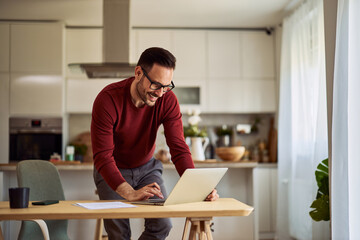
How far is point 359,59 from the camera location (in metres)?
2.81

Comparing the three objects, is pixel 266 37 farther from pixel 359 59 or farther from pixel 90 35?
pixel 359 59

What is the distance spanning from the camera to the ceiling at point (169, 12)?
504cm

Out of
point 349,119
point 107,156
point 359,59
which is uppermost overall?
point 359,59

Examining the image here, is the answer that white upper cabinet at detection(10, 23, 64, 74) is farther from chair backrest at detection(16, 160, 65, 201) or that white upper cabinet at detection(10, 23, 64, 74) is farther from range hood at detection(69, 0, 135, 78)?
chair backrest at detection(16, 160, 65, 201)

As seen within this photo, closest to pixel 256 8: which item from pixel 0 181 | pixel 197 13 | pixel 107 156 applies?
pixel 197 13

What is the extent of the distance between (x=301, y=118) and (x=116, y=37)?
2098mm

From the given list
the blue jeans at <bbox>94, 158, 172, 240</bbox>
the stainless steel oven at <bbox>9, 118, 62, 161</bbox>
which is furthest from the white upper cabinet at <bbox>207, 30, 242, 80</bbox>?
the blue jeans at <bbox>94, 158, 172, 240</bbox>

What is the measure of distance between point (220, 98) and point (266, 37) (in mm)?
1034

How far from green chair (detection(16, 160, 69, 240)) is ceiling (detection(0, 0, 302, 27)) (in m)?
2.77

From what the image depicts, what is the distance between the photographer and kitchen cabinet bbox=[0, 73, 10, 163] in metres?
5.44

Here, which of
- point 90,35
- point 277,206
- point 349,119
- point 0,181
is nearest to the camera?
point 349,119

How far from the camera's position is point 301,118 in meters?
4.70

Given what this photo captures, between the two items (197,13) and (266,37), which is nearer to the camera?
(197,13)

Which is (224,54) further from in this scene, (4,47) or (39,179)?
(39,179)
